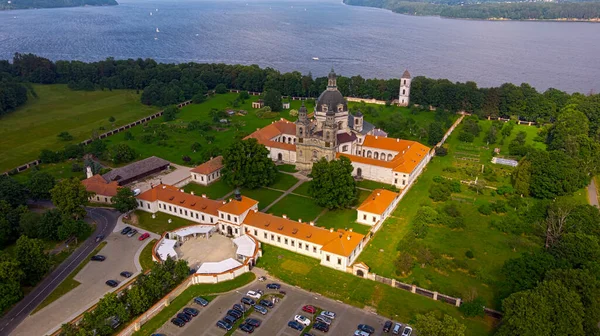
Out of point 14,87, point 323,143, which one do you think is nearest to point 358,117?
point 323,143

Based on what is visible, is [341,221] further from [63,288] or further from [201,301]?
[63,288]

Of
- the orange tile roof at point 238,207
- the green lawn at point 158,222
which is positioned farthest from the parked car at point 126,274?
the orange tile roof at point 238,207

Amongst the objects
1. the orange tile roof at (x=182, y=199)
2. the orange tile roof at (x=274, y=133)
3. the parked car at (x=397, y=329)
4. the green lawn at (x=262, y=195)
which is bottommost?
the parked car at (x=397, y=329)

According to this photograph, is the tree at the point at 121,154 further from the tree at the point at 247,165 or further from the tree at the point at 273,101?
the tree at the point at 273,101

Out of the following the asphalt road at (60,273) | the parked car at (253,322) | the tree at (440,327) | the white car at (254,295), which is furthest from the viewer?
the white car at (254,295)

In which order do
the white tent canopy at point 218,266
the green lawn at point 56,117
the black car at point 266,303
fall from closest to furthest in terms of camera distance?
the black car at point 266,303 → the white tent canopy at point 218,266 → the green lawn at point 56,117

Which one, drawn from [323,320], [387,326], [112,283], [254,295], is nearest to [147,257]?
[112,283]
